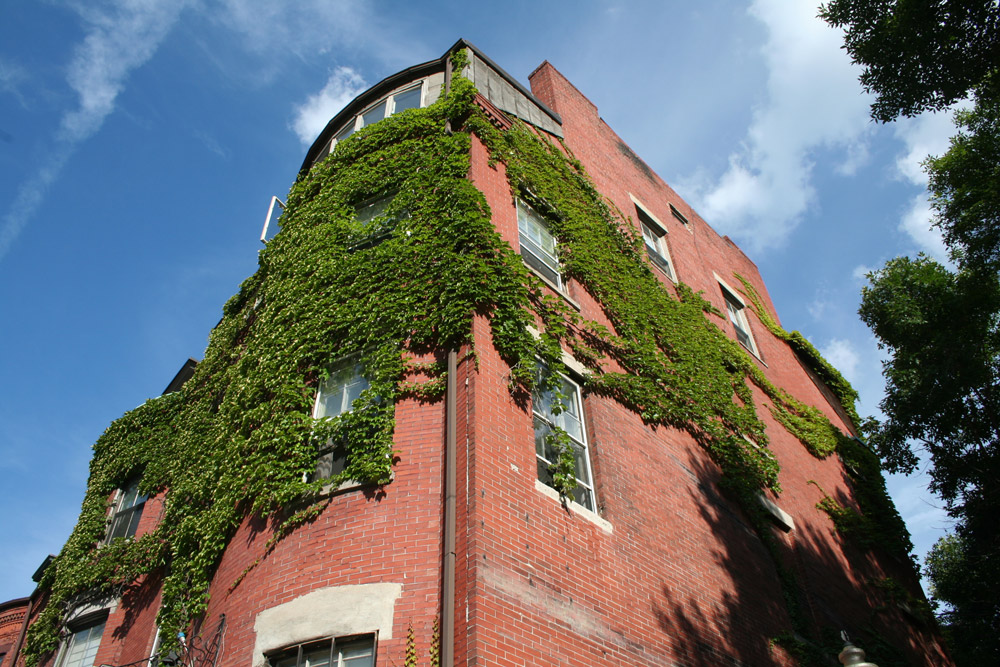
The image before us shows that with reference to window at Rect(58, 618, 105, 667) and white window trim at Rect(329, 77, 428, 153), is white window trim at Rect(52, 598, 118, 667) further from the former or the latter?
white window trim at Rect(329, 77, 428, 153)

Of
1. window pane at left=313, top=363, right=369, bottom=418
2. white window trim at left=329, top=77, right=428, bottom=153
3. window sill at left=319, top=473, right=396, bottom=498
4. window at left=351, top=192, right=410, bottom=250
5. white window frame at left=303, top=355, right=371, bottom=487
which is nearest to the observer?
window sill at left=319, top=473, right=396, bottom=498

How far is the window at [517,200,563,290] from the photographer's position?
1189cm

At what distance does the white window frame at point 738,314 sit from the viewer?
1983 cm

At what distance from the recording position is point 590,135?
727 inches

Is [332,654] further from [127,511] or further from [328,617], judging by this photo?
[127,511]

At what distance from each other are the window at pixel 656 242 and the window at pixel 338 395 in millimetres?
10121

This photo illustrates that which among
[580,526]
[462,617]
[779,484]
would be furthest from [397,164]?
[779,484]

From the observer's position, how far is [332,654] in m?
6.86

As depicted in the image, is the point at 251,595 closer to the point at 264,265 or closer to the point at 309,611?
the point at 309,611

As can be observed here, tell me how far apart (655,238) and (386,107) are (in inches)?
314

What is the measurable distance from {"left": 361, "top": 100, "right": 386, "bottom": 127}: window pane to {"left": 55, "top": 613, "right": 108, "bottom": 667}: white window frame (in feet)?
35.3

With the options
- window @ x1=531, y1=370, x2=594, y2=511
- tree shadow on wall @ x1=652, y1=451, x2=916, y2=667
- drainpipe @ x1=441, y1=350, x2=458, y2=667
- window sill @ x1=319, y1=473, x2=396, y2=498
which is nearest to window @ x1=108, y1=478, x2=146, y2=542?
window sill @ x1=319, y1=473, x2=396, y2=498

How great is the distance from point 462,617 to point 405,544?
1.10 m

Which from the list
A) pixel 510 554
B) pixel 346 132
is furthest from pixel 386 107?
pixel 510 554
